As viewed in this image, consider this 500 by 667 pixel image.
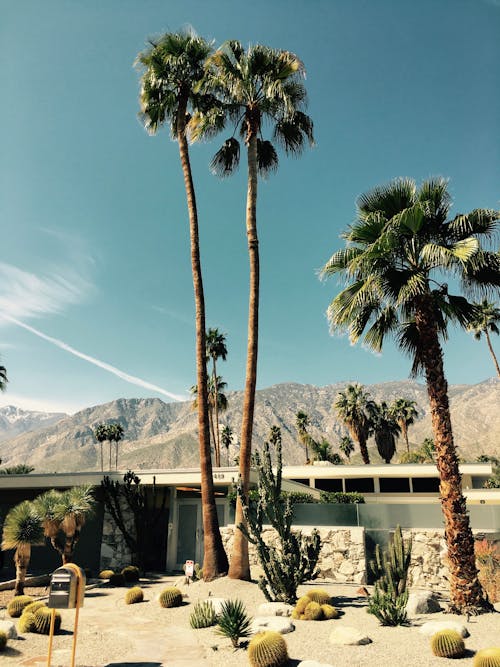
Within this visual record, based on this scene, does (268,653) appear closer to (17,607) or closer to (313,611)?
(313,611)

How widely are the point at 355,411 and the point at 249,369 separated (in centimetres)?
3620

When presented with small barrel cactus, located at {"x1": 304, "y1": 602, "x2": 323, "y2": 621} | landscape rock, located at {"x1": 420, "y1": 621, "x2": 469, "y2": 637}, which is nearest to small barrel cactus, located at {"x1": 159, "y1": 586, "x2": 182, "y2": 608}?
small barrel cactus, located at {"x1": 304, "y1": 602, "x2": 323, "y2": 621}

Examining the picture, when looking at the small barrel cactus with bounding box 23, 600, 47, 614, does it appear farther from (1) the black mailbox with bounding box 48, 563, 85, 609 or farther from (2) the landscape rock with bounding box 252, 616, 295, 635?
(2) the landscape rock with bounding box 252, 616, 295, 635

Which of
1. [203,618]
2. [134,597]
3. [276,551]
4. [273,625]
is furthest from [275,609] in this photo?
[134,597]

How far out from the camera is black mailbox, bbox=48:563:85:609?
29.1 feet

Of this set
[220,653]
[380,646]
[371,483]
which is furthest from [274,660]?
[371,483]

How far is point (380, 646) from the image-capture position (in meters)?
10.4

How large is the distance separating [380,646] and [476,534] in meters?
8.76

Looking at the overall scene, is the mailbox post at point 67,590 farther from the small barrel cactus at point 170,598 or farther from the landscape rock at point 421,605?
the landscape rock at point 421,605

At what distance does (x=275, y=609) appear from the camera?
44.5ft

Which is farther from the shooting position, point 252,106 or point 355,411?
point 355,411

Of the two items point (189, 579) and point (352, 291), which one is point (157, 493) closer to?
point (189, 579)

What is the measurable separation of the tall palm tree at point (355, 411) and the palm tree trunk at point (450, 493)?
3969 cm

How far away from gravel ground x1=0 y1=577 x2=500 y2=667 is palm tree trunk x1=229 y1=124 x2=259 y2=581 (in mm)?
1699
